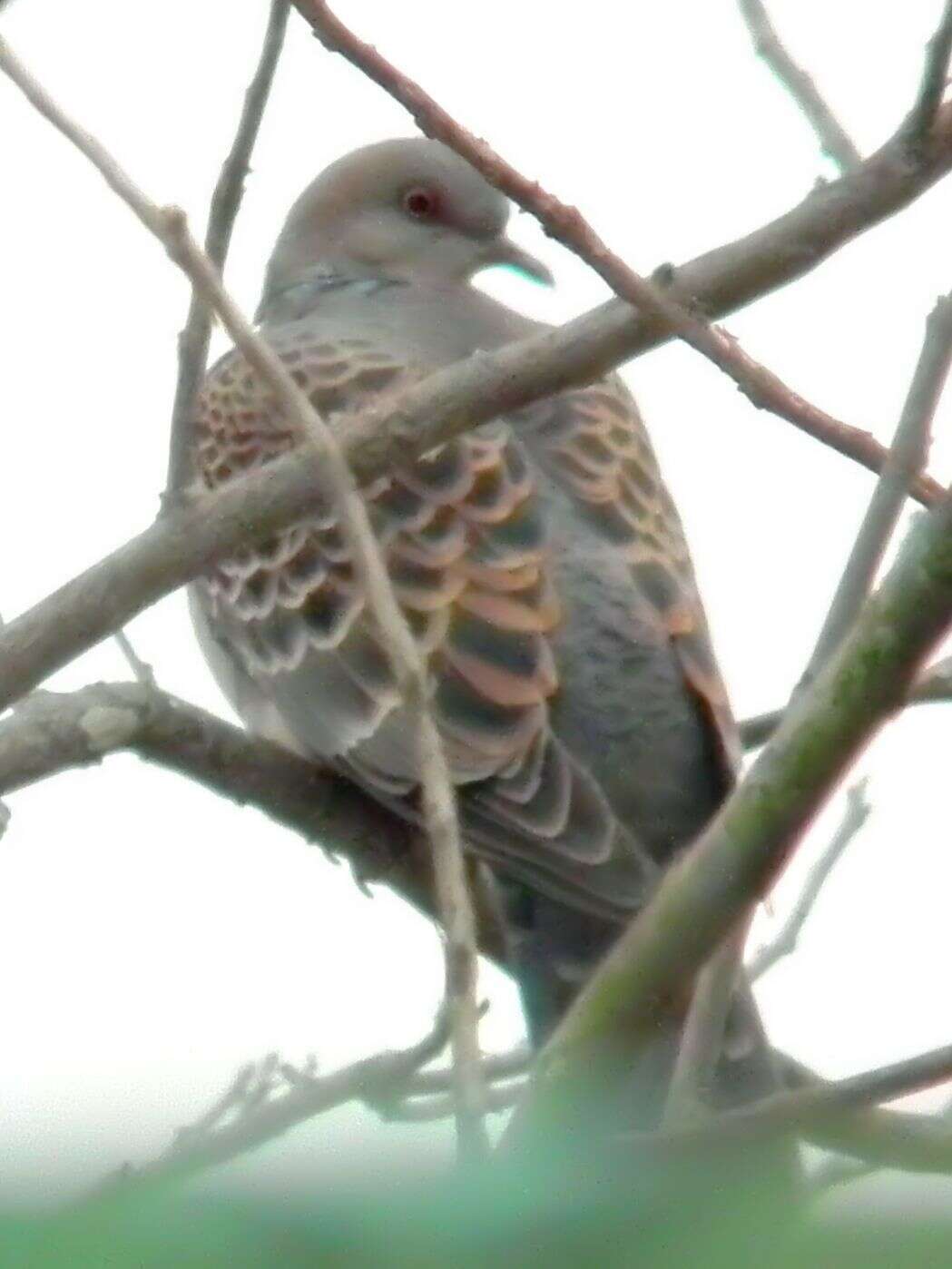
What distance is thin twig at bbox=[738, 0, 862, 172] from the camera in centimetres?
228

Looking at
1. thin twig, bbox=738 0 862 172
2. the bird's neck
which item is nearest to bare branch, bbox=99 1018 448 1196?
thin twig, bbox=738 0 862 172

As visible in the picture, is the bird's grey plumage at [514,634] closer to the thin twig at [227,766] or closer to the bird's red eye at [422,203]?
the thin twig at [227,766]

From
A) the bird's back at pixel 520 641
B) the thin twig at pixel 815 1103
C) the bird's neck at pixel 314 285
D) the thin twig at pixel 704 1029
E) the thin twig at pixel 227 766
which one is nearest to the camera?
the thin twig at pixel 815 1103

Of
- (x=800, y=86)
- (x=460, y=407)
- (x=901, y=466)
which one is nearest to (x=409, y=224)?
(x=800, y=86)

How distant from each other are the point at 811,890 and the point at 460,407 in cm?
131

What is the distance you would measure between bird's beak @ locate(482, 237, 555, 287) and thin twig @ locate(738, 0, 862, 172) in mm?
2826

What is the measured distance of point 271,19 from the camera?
2113mm

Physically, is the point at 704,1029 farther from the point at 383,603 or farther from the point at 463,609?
the point at 463,609

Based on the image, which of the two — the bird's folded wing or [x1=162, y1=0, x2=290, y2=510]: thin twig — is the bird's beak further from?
[x1=162, y1=0, x2=290, y2=510]: thin twig

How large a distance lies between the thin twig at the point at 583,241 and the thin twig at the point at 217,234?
88 mm

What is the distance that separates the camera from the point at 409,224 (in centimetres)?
522

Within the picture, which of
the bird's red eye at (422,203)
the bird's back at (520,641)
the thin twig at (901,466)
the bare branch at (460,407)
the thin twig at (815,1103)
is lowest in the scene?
the thin twig at (815,1103)

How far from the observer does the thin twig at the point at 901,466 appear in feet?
6.17

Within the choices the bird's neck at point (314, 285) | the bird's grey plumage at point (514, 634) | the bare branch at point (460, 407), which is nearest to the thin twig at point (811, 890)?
the bird's grey plumage at point (514, 634)
